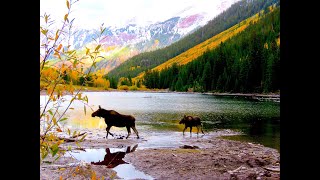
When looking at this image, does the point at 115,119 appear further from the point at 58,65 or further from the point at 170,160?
the point at 58,65

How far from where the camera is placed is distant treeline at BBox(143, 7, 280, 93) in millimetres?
111125

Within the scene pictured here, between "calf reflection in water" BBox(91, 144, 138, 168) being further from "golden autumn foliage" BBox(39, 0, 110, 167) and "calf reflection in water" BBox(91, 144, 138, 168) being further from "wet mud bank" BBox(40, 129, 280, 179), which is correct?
"golden autumn foliage" BBox(39, 0, 110, 167)

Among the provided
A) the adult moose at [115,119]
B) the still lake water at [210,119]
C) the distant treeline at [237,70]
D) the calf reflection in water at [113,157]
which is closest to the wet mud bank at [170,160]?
the calf reflection in water at [113,157]

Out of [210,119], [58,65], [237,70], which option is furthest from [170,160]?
[237,70]

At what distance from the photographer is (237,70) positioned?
120438 mm

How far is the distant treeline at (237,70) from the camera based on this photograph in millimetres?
111125

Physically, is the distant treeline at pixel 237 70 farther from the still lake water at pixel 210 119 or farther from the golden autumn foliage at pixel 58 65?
the golden autumn foliage at pixel 58 65

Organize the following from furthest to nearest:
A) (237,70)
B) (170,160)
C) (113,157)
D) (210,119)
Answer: (237,70)
(210,119)
(113,157)
(170,160)

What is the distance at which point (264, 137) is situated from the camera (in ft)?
80.7

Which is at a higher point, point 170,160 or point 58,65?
point 58,65
